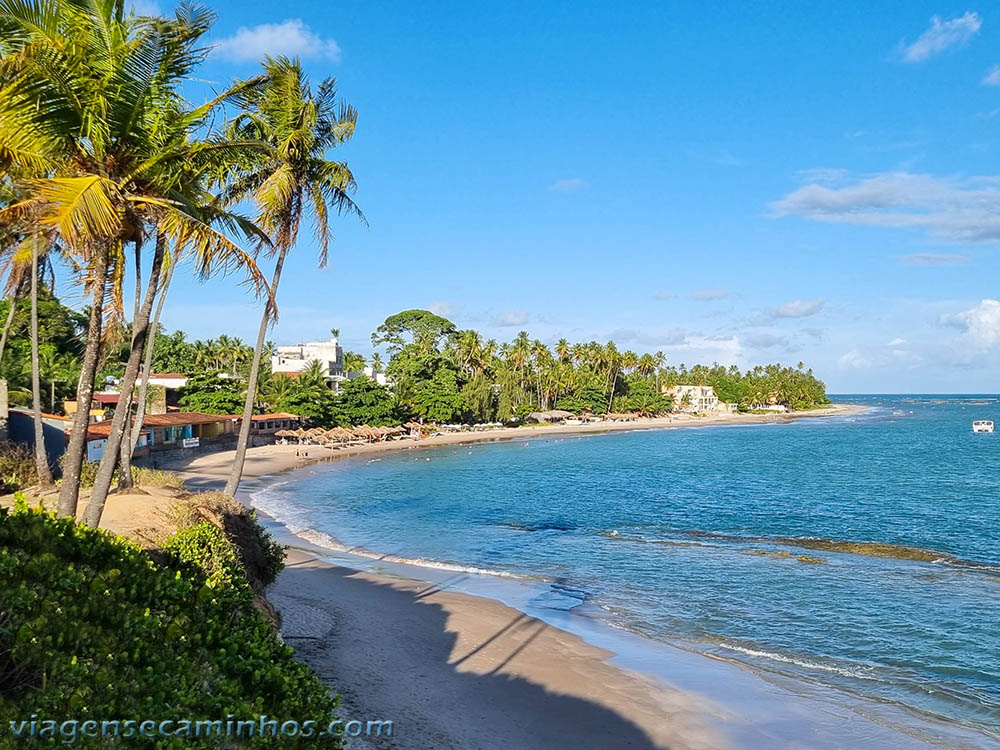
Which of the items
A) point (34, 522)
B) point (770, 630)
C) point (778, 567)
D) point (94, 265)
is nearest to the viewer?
point (34, 522)

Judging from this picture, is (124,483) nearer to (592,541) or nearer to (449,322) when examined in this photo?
(592,541)

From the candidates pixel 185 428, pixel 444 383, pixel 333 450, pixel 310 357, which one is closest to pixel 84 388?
pixel 185 428

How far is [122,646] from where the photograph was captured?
5457 millimetres

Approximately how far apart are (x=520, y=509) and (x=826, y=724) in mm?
28034

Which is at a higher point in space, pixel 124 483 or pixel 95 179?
pixel 95 179

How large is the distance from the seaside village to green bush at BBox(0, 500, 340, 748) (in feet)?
49.6

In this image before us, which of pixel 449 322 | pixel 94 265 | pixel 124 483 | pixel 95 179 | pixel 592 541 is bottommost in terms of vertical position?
pixel 592 541

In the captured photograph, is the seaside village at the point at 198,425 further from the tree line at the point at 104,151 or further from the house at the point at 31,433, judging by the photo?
the tree line at the point at 104,151

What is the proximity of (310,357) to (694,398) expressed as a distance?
10034 centimetres

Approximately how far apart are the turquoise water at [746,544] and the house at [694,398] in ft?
332

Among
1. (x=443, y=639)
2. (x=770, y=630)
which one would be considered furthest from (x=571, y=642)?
(x=770, y=630)

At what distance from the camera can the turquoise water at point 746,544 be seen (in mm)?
17188

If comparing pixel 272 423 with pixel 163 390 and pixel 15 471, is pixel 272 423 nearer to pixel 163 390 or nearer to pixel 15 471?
pixel 163 390

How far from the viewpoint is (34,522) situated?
659 cm
